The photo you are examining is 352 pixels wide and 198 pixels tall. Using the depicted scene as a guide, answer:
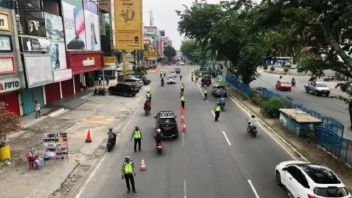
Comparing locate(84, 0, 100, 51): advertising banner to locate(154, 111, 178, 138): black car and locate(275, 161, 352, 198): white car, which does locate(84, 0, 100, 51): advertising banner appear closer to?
locate(154, 111, 178, 138): black car

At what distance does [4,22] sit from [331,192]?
78.4 feet

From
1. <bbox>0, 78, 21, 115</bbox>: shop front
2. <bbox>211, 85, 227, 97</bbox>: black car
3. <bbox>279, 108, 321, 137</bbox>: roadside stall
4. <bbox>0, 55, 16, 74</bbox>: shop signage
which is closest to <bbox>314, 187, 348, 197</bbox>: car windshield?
<bbox>279, 108, 321, 137</bbox>: roadside stall

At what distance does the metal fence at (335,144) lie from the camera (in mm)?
20250

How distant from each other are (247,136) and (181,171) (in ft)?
29.9

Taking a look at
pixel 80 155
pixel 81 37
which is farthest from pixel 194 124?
pixel 81 37

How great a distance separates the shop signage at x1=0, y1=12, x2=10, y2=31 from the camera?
2777cm

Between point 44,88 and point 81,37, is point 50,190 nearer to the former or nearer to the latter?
point 44,88

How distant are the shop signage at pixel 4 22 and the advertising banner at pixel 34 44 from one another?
2228 millimetres

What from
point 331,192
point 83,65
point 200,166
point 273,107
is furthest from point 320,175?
point 83,65

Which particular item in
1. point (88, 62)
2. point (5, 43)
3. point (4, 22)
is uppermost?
point (4, 22)

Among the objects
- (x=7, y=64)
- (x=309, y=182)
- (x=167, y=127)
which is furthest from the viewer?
(x=7, y=64)

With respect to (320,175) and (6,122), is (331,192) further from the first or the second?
(6,122)

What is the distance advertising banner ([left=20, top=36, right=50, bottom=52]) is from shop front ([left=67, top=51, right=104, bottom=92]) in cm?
688

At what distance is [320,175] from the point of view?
15.4 meters
